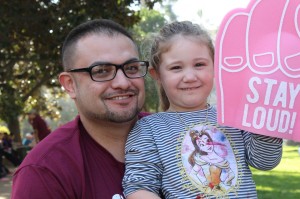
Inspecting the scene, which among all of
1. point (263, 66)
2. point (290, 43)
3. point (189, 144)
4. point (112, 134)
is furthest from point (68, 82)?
point (290, 43)

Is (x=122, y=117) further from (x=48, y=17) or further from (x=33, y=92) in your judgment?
(x=33, y=92)

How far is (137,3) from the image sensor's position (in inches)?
512

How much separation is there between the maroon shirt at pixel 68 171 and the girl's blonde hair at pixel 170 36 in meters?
0.51

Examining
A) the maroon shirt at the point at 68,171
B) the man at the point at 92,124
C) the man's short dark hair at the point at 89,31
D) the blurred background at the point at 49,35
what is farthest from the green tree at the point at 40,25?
the maroon shirt at the point at 68,171

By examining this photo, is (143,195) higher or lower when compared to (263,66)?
lower

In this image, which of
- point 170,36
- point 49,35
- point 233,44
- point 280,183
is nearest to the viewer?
point 233,44

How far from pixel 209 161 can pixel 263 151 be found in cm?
25

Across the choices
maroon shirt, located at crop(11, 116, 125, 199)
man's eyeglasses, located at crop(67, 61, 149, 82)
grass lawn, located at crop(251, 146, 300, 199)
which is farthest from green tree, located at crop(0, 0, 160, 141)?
maroon shirt, located at crop(11, 116, 125, 199)

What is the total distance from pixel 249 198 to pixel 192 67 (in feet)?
2.17

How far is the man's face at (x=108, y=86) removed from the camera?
224cm

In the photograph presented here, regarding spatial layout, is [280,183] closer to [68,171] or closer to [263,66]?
[263,66]

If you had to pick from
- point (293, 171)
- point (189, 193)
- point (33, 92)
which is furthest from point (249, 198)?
point (33, 92)

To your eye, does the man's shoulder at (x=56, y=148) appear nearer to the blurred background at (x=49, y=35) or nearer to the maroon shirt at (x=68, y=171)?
the maroon shirt at (x=68, y=171)

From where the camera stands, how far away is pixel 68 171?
2066mm
